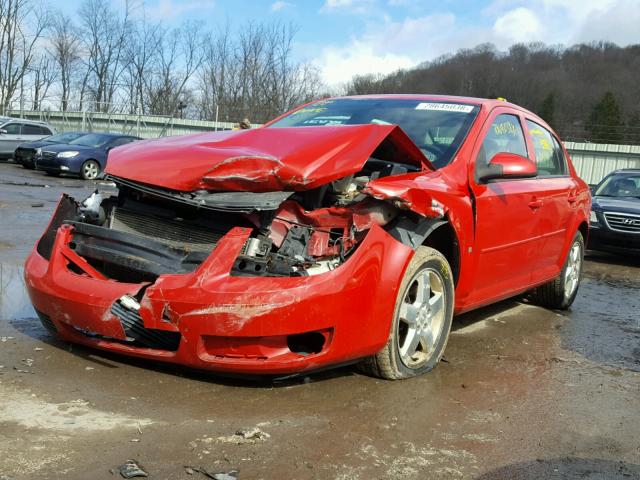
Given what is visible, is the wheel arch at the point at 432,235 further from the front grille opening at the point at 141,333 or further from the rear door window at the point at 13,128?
the rear door window at the point at 13,128

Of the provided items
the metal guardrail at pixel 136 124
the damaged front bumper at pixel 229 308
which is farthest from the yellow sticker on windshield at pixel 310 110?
the metal guardrail at pixel 136 124

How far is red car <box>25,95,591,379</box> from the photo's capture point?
297 centimetres

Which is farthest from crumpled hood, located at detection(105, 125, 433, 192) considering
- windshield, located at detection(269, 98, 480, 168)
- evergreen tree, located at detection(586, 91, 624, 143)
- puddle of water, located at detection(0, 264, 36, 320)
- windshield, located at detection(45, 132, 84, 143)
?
evergreen tree, located at detection(586, 91, 624, 143)

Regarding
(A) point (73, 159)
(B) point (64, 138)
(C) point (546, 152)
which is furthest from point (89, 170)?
(C) point (546, 152)

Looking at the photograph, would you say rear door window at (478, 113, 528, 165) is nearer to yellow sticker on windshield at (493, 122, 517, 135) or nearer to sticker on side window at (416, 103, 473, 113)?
yellow sticker on windshield at (493, 122, 517, 135)

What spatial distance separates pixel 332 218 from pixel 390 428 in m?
1.03

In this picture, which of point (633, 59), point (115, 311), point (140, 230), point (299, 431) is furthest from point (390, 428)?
point (633, 59)

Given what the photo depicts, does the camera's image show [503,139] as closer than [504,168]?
No

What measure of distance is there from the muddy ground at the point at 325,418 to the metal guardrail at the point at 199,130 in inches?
1141

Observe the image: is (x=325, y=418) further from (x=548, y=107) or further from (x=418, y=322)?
(x=548, y=107)

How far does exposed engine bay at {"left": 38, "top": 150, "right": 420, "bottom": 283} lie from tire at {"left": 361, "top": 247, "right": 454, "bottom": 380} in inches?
13.9

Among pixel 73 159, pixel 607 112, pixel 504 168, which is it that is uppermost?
pixel 607 112

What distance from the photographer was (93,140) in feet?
65.2

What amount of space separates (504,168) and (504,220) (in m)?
0.39
